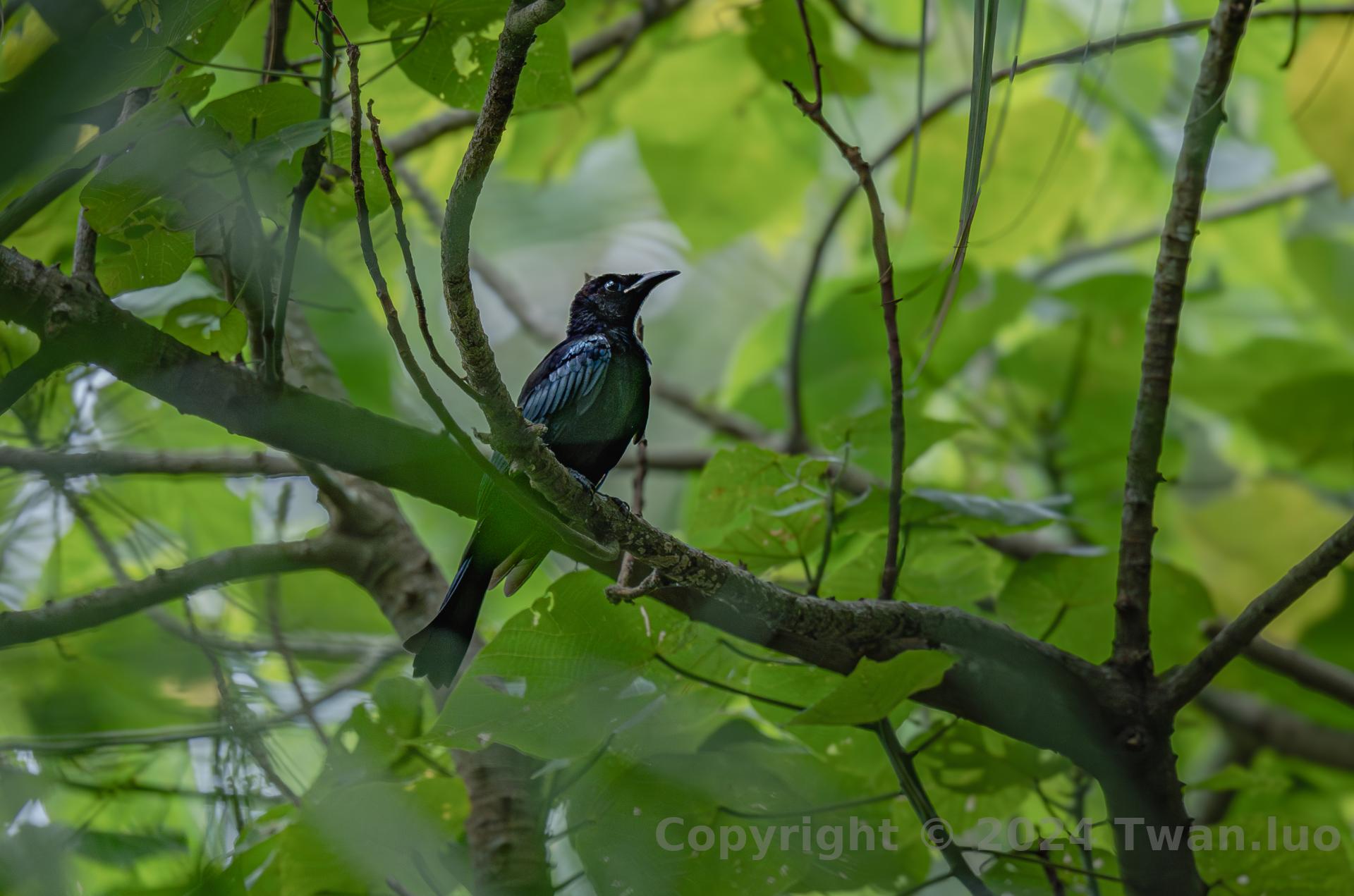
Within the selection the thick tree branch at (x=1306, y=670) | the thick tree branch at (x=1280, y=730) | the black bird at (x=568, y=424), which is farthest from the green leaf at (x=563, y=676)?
the thick tree branch at (x=1280, y=730)

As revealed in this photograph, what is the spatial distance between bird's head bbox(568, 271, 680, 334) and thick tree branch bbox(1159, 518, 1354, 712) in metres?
1.76

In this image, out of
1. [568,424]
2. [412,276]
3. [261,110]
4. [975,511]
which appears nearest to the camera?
[412,276]

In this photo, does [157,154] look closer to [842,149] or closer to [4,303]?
[4,303]

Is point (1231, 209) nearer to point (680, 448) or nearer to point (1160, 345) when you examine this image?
point (680, 448)

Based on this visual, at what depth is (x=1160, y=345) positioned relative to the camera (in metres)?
2.12

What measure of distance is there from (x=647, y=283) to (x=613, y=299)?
0.12 m

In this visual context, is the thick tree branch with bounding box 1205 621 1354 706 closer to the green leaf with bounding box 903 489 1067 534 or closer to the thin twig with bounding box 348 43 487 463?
the green leaf with bounding box 903 489 1067 534

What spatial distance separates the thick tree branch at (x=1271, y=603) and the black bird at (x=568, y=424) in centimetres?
118

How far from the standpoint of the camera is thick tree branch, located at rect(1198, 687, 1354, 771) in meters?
3.52

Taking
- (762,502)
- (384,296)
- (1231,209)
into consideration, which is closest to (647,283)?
(762,502)

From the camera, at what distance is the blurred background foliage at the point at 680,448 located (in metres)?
1.81

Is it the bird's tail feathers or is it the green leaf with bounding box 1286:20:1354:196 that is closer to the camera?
the bird's tail feathers

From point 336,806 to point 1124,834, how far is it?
144 centimetres

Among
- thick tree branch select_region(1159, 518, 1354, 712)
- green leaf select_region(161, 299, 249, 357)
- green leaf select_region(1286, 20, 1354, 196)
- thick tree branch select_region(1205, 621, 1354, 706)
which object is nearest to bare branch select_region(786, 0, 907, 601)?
thick tree branch select_region(1159, 518, 1354, 712)
